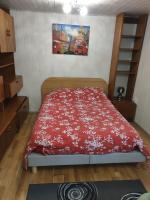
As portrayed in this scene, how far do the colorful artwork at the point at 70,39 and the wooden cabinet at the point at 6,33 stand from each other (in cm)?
86

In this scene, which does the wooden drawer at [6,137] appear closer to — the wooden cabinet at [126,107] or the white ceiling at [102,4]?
the white ceiling at [102,4]

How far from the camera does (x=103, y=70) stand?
3.74 meters

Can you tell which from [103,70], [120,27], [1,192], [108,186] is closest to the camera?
[1,192]

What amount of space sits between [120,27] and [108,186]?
2800mm

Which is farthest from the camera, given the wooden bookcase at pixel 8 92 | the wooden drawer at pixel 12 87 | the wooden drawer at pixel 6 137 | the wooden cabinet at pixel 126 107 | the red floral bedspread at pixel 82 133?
the wooden cabinet at pixel 126 107

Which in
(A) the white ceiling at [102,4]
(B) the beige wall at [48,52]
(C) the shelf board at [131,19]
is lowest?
(B) the beige wall at [48,52]

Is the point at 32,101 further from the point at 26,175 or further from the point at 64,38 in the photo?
the point at 26,175

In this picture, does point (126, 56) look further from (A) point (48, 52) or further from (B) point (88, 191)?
(B) point (88, 191)

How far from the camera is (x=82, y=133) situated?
209 centimetres

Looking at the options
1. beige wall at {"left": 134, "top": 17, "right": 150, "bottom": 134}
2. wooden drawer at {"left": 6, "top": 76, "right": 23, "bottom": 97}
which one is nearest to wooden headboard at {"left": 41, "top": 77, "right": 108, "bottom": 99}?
wooden drawer at {"left": 6, "top": 76, "right": 23, "bottom": 97}

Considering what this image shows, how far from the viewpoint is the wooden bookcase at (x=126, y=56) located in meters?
3.26

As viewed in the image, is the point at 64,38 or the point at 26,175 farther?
the point at 64,38

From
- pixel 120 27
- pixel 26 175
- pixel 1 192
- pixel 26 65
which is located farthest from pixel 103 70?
pixel 1 192

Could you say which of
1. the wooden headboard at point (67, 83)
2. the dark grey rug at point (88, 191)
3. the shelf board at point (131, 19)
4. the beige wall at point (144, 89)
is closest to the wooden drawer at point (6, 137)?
the dark grey rug at point (88, 191)
